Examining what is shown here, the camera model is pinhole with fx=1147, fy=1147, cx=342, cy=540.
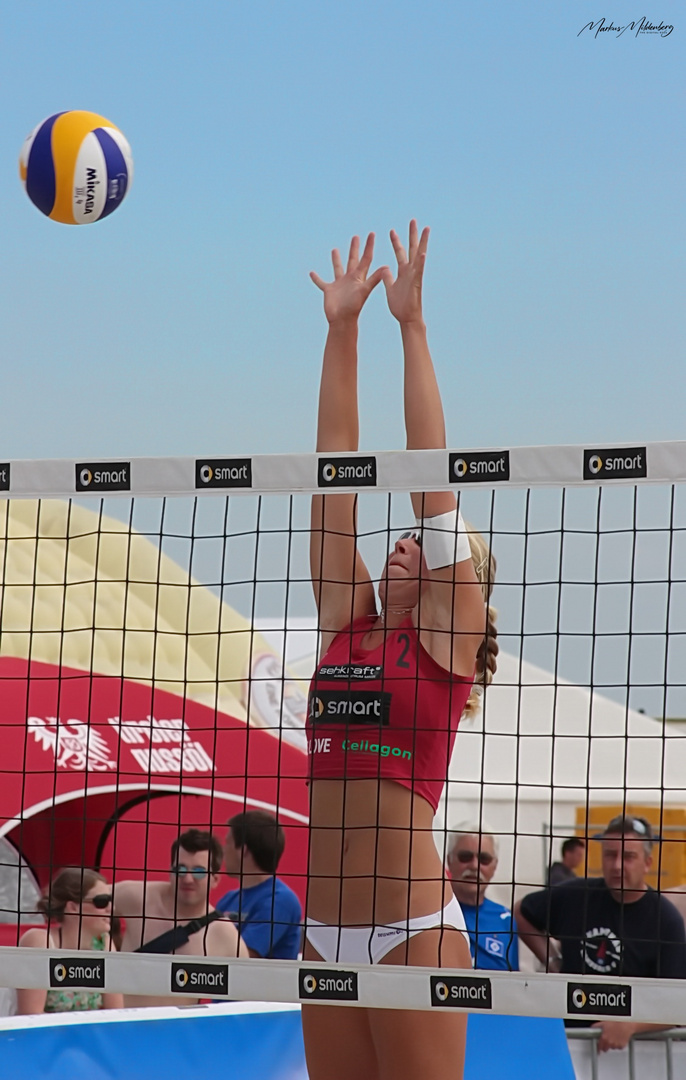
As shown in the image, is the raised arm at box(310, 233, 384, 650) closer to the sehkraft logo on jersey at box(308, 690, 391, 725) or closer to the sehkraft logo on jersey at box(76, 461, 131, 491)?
the sehkraft logo on jersey at box(308, 690, 391, 725)

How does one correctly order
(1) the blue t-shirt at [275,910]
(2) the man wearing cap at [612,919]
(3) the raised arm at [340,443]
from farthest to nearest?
(1) the blue t-shirt at [275,910], (2) the man wearing cap at [612,919], (3) the raised arm at [340,443]

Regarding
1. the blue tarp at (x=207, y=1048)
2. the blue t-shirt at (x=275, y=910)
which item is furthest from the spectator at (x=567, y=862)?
the blue t-shirt at (x=275, y=910)

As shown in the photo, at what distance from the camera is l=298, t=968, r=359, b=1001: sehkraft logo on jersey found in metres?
2.83

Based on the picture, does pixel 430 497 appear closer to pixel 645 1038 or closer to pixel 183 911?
pixel 183 911

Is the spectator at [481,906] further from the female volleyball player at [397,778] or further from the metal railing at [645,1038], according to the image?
the female volleyball player at [397,778]

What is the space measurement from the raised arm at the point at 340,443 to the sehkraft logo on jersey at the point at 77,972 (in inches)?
42.6

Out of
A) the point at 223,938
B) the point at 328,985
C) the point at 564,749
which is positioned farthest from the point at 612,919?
the point at 564,749

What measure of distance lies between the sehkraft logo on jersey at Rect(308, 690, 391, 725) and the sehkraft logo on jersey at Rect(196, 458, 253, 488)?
736 mm

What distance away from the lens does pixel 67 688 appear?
25.3ft

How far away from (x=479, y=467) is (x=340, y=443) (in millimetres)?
423

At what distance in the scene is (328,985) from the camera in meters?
2.87

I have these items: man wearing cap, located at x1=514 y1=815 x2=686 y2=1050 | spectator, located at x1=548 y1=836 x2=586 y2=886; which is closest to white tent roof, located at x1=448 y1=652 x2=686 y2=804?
spectator, located at x1=548 y1=836 x2=586 y2=886

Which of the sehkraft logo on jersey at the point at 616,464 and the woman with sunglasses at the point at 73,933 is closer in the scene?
the sehkraft logo on jersey at the point at 616,464

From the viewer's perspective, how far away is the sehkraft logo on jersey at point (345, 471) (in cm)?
324
